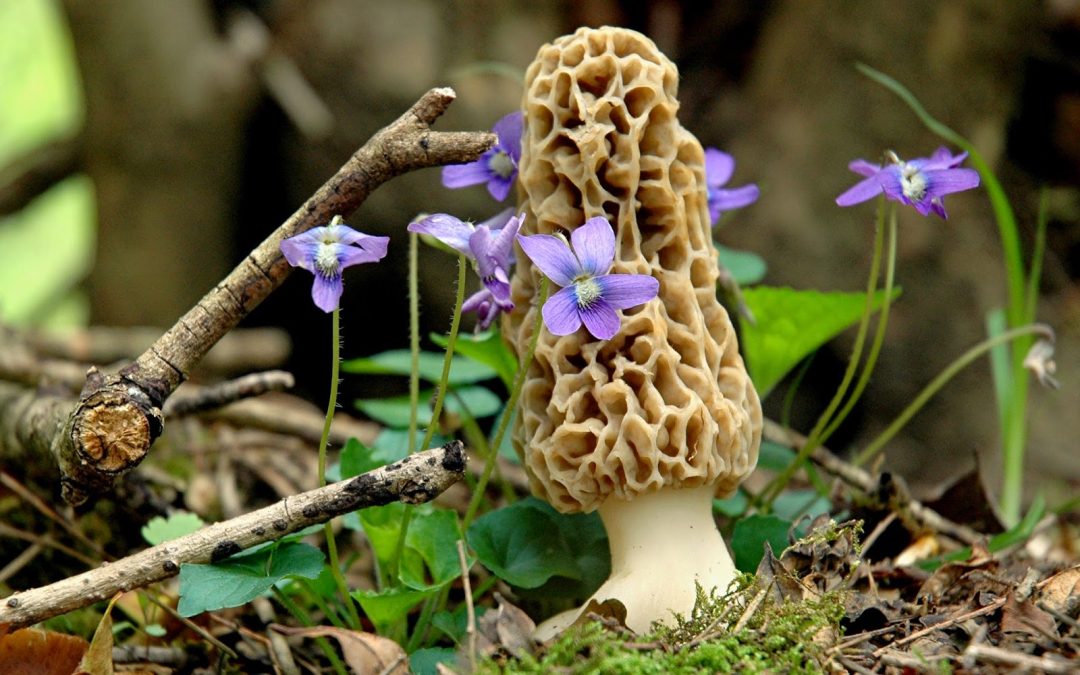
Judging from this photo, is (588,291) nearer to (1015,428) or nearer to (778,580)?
(778,580)

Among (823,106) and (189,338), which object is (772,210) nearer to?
(823,106)

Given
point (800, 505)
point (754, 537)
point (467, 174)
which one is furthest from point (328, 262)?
point (800, 505)

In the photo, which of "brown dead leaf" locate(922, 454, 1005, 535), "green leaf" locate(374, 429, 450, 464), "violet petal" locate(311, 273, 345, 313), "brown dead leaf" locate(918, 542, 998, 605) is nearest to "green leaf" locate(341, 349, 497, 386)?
"green leaf" locate(374, 429, 450, 464)

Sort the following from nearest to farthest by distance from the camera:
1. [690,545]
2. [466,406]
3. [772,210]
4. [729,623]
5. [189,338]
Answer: [729,623] → [189,338] → [690,545] → [466,406] → [772,210]

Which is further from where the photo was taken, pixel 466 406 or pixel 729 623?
pixel 466 406

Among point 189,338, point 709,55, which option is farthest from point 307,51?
point 189,338

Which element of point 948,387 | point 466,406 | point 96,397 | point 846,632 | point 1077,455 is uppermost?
point 96,397
